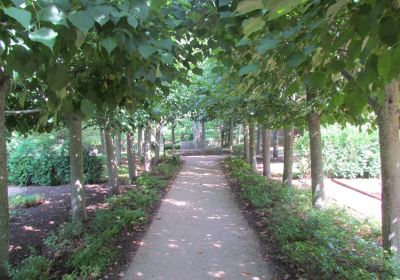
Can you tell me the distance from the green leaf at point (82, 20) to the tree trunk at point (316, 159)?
713 cm

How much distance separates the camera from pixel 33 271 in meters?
4.44

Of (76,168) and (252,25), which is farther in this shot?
(76,168)

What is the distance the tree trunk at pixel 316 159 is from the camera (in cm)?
832

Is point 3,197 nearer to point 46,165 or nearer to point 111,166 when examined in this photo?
point 111,166

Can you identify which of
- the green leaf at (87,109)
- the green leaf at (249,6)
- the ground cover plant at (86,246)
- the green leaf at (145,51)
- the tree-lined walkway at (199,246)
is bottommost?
the tree-lined walkway at (199,246)

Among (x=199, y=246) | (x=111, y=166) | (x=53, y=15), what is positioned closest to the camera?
(x=53, y=15)

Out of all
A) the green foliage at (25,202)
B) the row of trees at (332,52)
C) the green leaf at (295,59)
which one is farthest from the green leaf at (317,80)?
the green foliage at (25,202)

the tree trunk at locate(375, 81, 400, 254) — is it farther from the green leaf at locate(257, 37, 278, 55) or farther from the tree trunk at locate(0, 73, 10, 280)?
the tree trunk at locate(0, 73, 10, 280)

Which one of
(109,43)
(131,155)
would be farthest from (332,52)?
(131,155)

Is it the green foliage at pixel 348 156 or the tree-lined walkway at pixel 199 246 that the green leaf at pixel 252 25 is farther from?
the green foliage at pixel 348 156

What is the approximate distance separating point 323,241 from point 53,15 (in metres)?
4.59

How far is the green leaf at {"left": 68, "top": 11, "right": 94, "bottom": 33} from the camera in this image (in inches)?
65.3

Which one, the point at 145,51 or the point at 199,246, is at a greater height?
the point at 145,51

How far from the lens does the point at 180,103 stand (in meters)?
18.3
